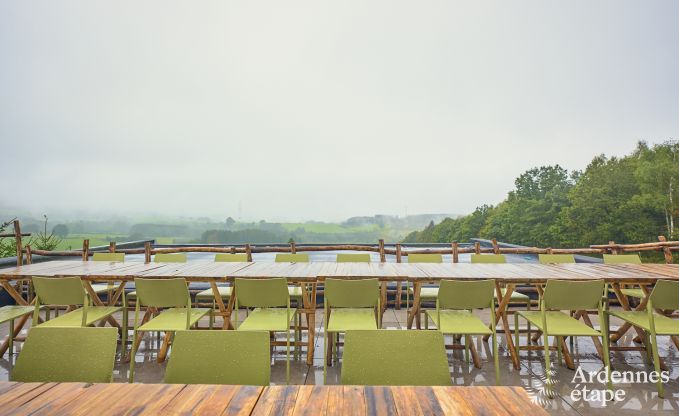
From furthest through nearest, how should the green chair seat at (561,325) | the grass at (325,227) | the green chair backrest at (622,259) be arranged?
the grass at (325,227) < the green chair backrest at (622,259) < the green chair seat at (561,325)

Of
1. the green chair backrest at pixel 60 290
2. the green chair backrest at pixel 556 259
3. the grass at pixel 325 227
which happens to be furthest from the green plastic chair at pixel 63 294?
the grass at pixel 325 227

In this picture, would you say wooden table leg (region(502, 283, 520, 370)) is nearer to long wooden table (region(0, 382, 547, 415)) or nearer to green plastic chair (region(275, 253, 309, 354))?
green plastic chair (region(275, 253, 309, 354))

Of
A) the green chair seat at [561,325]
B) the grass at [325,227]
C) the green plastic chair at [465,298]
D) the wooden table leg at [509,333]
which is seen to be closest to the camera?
the green chair seat at [561,325]

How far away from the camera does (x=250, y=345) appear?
1.44 metres

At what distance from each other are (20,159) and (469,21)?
317 feet

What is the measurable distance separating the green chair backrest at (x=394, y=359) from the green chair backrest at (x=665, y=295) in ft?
7.31

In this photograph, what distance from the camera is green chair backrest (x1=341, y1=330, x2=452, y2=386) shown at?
141 cm

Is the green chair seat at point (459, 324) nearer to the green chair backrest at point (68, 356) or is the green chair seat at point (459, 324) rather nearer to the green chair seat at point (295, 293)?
the green chair seat at point (295, 293)

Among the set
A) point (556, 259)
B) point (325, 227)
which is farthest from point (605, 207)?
point (556, 259)

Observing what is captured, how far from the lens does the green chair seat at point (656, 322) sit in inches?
98.9

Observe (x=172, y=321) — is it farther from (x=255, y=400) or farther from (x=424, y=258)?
(x=424, y=258)

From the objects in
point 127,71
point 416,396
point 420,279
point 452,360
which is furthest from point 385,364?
point 127,71

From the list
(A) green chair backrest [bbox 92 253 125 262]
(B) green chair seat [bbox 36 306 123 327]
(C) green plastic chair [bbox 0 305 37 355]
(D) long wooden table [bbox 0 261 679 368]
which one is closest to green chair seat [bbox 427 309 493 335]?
(D) long wooden table [bbox 0 261 679 368]

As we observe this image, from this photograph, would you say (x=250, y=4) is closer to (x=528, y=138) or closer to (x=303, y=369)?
(x=303, y=369)
